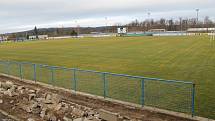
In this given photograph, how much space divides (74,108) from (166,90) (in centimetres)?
469

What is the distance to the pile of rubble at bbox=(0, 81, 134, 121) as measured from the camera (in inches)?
483

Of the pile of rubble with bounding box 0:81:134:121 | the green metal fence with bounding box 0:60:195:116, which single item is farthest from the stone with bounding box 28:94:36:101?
the green metal fence with bounding box 0:60:195:116

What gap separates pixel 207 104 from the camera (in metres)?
14.1

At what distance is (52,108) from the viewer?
46.2ft

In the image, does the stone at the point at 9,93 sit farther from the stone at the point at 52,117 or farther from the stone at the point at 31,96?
the stone at the point at 52,117

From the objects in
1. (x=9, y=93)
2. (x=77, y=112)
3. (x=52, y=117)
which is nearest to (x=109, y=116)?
(x=77, y=112)

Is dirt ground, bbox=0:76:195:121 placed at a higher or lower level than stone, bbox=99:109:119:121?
lower

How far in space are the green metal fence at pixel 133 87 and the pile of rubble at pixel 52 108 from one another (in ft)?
7.61

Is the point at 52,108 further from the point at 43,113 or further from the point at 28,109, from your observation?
the point at 28,109

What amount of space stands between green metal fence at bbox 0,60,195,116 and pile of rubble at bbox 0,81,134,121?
2319mm

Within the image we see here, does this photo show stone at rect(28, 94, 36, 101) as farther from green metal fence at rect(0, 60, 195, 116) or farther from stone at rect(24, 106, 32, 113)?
green metal fence at rect(0, 60, 195, 116)

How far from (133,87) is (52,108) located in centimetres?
493

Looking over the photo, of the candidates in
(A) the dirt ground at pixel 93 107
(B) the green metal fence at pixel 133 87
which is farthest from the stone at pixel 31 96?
(B) the green metal fence at pixel 133 87

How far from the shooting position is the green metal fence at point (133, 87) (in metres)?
13.8
